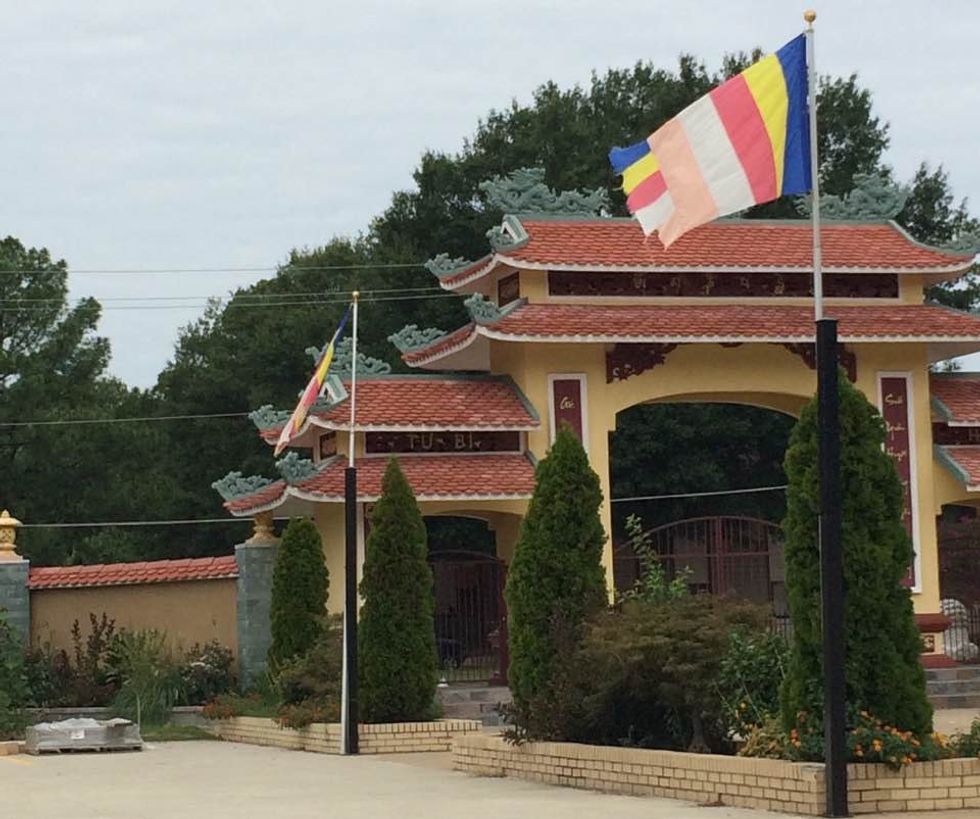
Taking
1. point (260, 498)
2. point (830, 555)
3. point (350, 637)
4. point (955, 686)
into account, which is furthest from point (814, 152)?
point (260, 498)

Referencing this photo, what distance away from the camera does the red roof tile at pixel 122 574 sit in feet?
94.1

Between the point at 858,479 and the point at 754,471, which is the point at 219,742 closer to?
the point at 858,479

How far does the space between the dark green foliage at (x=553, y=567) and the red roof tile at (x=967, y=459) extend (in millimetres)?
10781

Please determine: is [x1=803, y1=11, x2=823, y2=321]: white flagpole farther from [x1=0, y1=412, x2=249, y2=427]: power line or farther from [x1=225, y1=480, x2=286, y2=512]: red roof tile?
[x1=0, y1=412, x2=249, y2=427]: power line

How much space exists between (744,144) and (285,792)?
267 inches

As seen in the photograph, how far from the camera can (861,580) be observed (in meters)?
13.9

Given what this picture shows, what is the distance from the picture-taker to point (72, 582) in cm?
2928

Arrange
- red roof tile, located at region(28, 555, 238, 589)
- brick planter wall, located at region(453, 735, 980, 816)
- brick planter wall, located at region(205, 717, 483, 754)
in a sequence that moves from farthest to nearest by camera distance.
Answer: red roof tile, located at region(28, 555, 238, 589) → brick planter wall, located at region(205, 717, 483, 754) → brick planter wall, located at region(453, 735, 980, 816)

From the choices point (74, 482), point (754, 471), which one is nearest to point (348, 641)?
point (754, 471)

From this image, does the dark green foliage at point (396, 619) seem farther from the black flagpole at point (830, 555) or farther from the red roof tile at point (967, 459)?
the red roof tile at point (967, 459)

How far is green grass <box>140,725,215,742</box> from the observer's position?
1005 inches

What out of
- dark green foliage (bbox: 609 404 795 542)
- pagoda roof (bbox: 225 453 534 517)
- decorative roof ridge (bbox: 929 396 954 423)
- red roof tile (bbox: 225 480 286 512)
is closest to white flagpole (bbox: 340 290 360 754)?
pagoda roof (bbox: 225 453 534 517)

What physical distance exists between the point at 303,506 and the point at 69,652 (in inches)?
181

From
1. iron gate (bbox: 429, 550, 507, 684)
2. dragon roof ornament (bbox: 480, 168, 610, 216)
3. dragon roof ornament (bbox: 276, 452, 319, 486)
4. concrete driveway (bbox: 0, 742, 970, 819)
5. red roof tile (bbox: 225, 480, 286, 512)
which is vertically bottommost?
concrete driveway (bbox: 0, 742, 970, 819)
